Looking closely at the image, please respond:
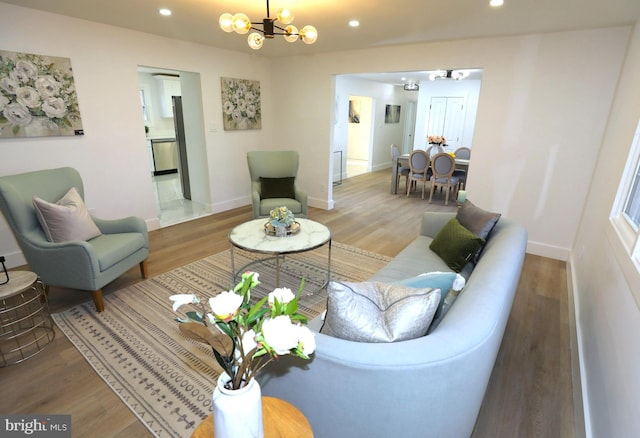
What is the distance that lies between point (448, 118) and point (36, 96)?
782cm

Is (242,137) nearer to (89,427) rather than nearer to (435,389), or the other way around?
(89,427)

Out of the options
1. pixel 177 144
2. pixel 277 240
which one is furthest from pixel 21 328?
pixel 177 144

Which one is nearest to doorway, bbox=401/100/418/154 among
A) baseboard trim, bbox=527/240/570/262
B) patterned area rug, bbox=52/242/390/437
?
baseboard trim, bbox=527/240/570/262

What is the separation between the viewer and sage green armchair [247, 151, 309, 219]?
3.91 metres

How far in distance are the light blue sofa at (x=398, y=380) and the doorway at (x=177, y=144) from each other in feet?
13.0

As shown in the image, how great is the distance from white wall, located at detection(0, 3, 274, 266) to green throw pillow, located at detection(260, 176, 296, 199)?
136cm

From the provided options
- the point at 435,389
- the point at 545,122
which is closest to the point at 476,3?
the point at 545,122

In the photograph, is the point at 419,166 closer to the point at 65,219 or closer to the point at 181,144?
the point at 181,144

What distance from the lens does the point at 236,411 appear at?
2.72 feet

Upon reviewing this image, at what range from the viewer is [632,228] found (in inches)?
75.5

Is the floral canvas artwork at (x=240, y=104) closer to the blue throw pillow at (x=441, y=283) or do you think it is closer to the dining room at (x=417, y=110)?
the dining room at (x=417, y=110)

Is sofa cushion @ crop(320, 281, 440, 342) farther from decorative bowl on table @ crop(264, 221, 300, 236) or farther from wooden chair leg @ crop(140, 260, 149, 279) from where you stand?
wooden chair leg @ crop(140, 260, 149, 279)

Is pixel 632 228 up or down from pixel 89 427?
up

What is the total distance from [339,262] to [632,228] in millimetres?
2325
